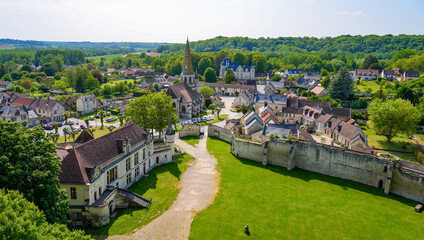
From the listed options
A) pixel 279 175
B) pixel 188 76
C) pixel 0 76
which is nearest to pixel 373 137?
pixel 279 175

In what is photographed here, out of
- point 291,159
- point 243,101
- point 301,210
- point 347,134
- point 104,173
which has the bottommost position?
point 301,210

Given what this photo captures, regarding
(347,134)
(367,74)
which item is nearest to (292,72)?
(367,74)

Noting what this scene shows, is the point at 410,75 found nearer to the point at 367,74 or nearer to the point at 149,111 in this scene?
the point at 367,74

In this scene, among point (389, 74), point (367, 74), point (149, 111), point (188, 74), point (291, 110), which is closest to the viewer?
point (149, 111)

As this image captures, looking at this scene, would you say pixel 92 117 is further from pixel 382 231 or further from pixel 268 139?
pixel 382 231

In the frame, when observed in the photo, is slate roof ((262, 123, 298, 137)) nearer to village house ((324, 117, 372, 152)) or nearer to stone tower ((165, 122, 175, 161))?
village house ((324, 117, 372, 152))

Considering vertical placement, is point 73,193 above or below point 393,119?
below

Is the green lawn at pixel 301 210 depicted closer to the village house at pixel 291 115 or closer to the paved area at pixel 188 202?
the paved area at pixel 188 202
